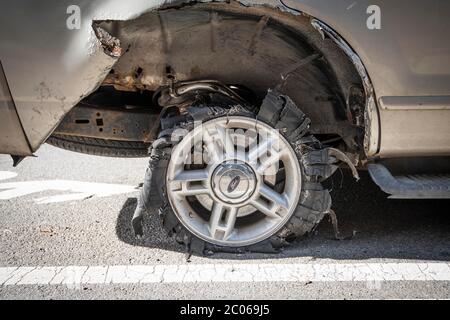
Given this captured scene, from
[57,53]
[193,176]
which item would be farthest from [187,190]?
[57,53]

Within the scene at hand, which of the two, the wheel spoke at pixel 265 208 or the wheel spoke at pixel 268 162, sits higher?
the wheel spoke at pixel 268 162

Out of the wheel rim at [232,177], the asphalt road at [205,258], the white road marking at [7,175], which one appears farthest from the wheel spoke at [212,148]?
the white road marking at [7,175]

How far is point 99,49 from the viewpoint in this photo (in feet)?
8.86

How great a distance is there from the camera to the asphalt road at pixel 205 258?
2607mm

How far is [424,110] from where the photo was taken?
2848mm

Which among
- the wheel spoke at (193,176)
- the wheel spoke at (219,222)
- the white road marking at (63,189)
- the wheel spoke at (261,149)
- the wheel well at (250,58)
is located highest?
the wheel well at (250,58)

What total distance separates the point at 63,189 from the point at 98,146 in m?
0.87

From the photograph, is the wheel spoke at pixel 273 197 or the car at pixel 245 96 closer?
the car at pixel 245 96

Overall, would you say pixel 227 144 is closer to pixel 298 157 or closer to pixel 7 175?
pixel 298 157

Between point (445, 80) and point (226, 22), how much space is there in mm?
1234

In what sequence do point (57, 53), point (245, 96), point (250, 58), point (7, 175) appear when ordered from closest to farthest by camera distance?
point (57, 53) < point (250, 58) < point (245, 96) < point (7, 175)

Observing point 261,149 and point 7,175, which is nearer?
point 261,149

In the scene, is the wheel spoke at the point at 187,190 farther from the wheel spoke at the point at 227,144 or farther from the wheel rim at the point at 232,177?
the wheel spoke at the point at 227,144

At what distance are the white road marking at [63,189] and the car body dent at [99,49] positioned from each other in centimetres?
133
